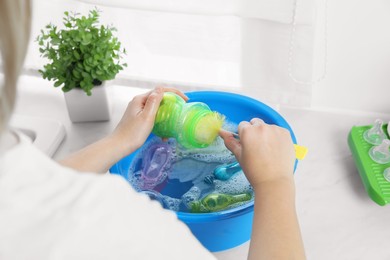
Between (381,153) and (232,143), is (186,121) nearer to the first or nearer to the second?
(232,143)

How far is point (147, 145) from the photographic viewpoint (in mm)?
857

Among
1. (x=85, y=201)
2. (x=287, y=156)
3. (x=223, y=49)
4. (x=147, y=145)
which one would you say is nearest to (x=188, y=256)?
(x=85, y=201)

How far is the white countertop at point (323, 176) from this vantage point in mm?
771

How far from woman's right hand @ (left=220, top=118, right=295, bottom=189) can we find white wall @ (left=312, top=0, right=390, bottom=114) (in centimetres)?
26

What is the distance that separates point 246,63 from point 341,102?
0.20 metres

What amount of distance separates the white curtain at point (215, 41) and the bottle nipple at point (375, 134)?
13cm

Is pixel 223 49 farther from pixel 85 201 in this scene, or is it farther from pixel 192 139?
pixel 85 201

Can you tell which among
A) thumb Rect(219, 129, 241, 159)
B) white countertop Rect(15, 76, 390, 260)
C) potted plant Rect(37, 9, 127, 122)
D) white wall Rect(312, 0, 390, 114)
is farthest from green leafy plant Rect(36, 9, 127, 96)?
white wall Rect(312, 0, 390, 114)

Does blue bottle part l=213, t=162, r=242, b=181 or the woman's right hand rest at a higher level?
the woman's right hand

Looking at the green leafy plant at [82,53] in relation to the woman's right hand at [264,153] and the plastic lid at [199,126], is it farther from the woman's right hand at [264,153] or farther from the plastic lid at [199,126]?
the woman's right hand at [264,153]

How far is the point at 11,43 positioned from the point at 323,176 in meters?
0.65

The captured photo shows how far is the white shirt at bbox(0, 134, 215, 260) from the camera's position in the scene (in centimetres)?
37

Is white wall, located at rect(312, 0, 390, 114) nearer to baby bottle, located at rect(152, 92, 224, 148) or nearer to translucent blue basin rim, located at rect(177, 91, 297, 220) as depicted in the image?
translucent blue basin rim, located at rect(177, 91, 297, 220)

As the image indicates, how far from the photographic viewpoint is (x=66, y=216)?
1.24ft
